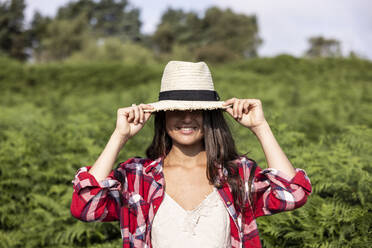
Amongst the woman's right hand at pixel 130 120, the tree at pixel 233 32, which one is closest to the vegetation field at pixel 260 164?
the woman's right hand at pixel 130 120

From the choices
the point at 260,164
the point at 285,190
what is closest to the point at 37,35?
the point at 260,164

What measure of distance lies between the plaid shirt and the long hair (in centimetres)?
4

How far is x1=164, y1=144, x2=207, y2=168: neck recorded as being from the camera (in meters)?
2.50

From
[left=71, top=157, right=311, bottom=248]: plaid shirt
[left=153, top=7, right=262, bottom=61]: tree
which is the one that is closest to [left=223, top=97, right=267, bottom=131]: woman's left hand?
[left=71, top=157, right=311, bottom=248]: plaid shirt

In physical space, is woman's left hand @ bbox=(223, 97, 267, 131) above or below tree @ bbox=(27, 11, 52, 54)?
below

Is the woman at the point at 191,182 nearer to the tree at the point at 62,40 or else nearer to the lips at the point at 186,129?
the lips at the point at 186,129

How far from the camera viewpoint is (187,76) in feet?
7.60

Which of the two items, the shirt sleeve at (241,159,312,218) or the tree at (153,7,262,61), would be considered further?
the tree at (153,7,262,61)

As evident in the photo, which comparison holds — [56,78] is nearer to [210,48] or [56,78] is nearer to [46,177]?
[46,177]

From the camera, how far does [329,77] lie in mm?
16344

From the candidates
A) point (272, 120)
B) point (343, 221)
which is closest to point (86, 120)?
point (272, 120)

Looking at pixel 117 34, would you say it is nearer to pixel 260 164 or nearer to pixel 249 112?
pixel 260 164

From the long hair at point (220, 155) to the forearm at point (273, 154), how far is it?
0.79 feet

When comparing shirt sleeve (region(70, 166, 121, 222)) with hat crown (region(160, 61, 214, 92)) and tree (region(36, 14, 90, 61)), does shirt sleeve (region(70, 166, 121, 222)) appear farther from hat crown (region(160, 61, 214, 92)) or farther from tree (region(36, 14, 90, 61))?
tree (region(36, 14, 90, 61))
